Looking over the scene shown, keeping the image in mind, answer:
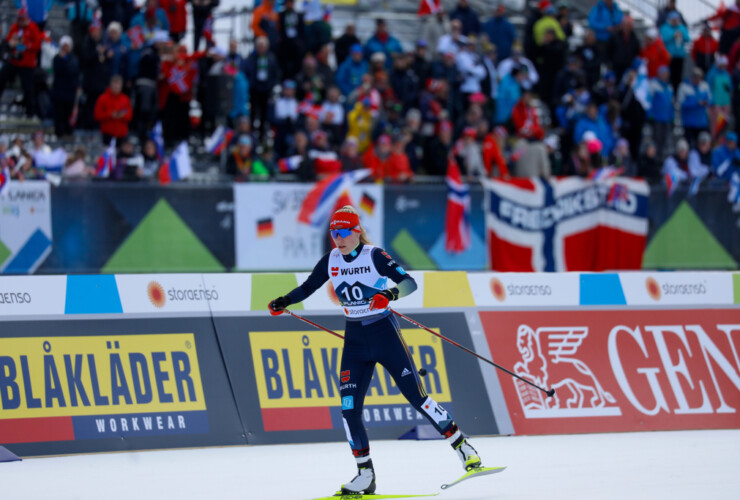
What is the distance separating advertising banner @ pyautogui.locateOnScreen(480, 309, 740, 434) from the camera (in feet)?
31.8

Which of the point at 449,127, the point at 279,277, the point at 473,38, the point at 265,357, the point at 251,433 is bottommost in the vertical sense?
the point at 251,433

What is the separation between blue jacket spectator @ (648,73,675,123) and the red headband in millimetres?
12843

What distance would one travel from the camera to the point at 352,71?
693 inches

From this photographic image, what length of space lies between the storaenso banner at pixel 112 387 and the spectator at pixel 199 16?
924 centimetres

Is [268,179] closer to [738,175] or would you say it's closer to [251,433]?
[251,433]

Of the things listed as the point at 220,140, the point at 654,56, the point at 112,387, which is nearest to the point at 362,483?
the point at 112,387

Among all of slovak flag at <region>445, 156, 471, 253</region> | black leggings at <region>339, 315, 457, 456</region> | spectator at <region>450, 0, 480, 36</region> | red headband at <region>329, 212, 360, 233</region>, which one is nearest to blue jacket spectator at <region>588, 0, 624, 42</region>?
spectator at <region>450, 0, 480, 36</region>

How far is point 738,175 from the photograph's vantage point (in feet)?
57.7

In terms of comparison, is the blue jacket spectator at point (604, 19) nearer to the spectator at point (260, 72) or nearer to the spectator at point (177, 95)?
the spectator at point (260, 72)

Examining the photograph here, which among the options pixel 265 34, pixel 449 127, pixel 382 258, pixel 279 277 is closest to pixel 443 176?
pixel 449 127

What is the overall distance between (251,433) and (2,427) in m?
2.15

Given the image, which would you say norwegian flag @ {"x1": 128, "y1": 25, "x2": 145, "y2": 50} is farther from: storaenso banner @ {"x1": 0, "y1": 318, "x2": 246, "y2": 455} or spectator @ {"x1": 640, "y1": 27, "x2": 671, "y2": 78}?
spectator @ {"x1": 640, "y1": 27, "x2": 671, "y2": 78}

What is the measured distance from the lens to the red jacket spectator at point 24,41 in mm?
15664

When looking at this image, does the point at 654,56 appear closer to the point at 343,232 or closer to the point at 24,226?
the point at 24,226
